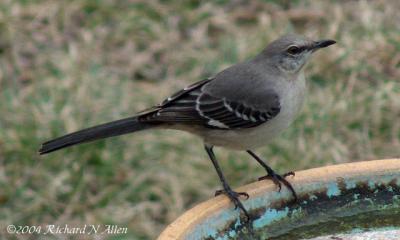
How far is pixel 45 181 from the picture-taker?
6242 mm

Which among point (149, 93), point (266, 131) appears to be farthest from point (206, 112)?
point (149, 93)

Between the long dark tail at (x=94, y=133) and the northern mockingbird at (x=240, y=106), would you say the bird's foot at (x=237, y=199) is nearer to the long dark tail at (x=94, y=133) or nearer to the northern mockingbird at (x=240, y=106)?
the northern mockingbird at (x=240, y=106)

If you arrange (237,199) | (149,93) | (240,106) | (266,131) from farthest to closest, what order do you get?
(149,93) < (240,106) < (266,131) < (237,199)

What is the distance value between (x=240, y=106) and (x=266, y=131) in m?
0.25

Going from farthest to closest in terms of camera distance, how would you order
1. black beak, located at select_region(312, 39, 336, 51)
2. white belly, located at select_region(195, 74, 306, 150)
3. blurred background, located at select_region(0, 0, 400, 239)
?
blurred background, located at select_region(0, 0, 400, 239)
black beak, located at select_region(312, 39, 336, 51)
white belly, located at select_region(195, 74, 306, 150)

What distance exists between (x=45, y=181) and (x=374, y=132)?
9.19 feet

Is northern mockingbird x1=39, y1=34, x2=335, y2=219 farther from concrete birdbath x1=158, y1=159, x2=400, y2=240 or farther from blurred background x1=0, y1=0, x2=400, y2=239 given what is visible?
blurred background x1=0, y1=0, x2=400, y2=239

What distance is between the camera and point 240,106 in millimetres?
4785

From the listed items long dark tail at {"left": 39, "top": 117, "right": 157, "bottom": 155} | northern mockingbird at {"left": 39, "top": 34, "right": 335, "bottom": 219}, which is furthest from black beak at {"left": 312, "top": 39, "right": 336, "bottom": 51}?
long dark tail at {"left": 39, "top": 117, "right": 157, "bottom": 155}

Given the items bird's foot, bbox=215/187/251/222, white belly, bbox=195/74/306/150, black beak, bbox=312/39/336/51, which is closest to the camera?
bird's foot, bbox=215/187/251/222

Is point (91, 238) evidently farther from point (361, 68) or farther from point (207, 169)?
point (361, 68)

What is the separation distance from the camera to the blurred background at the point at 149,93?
6.21 meters

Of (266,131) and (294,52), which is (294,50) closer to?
(294,52)

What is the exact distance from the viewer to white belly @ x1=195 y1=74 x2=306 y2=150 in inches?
182
